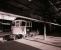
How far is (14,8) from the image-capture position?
20.7 ft

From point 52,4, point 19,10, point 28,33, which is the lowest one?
point 28,33

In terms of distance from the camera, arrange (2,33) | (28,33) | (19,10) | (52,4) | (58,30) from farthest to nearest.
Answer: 1. (58,30)
2. (28,33)
3. (52,4)
4. (19,10)
5. (2,33)

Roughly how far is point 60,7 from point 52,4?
636 millimetres

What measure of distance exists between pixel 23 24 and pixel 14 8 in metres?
1.77

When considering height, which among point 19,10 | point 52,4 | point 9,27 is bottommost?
point 9,27

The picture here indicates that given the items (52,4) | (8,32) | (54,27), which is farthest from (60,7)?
(8,32)

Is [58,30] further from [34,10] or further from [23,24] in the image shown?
[23,24]

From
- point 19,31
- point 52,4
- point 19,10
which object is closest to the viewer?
point 19,10

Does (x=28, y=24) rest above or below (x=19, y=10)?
below

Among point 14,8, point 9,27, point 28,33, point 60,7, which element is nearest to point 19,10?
point 14,8

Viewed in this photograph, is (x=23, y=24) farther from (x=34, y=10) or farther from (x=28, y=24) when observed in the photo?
(x=34, y=10)

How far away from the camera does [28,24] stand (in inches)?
323

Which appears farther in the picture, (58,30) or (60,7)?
(58,30)

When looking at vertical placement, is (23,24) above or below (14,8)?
below
